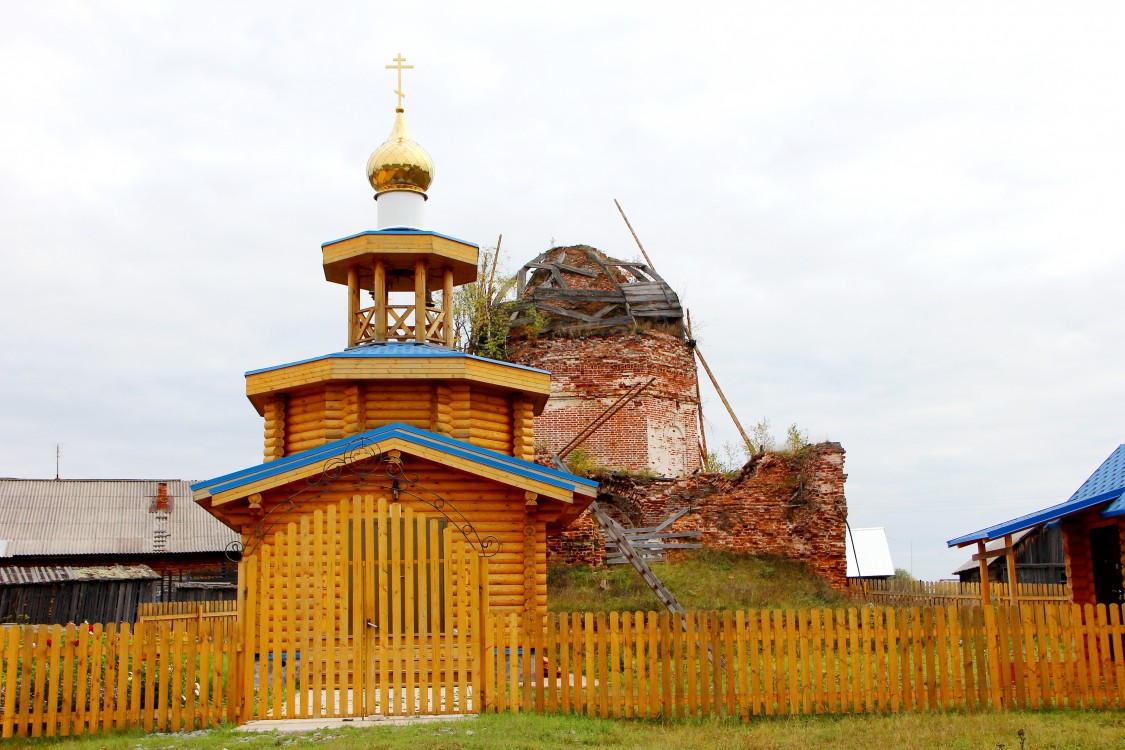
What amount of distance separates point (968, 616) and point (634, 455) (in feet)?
56.6

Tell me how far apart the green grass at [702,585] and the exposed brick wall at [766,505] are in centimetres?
47

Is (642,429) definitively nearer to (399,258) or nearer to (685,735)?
(399,258)

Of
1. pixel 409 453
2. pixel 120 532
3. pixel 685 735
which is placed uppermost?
pixel 409 453

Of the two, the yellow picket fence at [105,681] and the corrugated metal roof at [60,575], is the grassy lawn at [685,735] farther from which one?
the corrugated metal roof at [60,575]

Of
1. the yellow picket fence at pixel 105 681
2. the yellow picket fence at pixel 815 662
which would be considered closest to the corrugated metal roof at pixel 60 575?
the yellow picket fence at pixel 105 681

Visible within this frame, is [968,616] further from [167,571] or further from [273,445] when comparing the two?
[167,571]

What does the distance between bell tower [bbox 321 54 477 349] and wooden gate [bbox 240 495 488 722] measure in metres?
6.89

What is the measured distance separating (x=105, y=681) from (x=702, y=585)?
48.0 feet

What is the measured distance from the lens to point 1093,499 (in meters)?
14.5

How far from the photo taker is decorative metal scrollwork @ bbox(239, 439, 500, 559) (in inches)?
538

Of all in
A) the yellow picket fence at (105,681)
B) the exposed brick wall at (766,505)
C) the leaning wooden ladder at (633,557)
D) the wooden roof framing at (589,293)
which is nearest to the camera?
the yellow picket fence at (105,681)

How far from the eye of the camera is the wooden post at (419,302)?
707 inches

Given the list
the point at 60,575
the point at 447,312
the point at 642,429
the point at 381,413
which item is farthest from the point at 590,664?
the point at 642,429

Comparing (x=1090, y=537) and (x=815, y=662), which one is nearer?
(x=815, y=662)
